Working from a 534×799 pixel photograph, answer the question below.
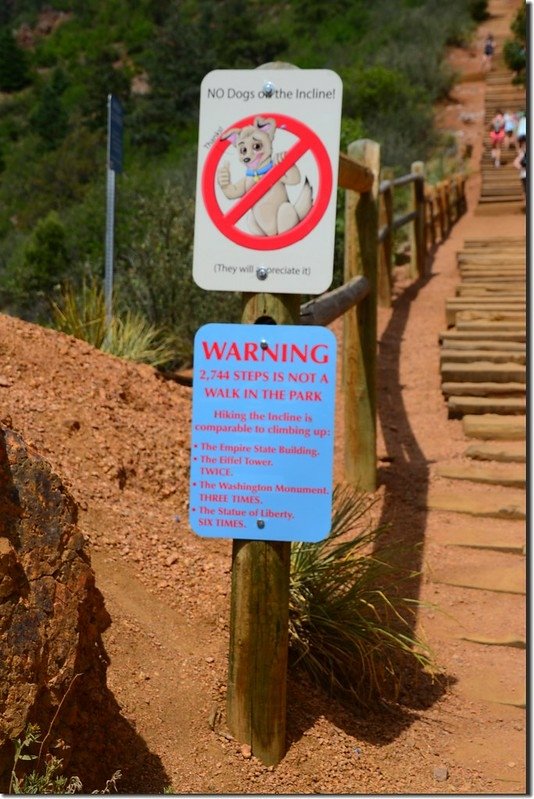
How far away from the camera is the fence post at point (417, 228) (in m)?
10.9

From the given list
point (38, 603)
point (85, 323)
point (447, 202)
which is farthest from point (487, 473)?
point (447, 202)

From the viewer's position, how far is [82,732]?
2.29 metres

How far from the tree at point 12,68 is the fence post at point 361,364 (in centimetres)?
3881

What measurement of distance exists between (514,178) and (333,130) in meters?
16.7

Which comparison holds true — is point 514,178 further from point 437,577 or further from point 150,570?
Result: point 150,570

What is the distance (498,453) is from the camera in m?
5.37

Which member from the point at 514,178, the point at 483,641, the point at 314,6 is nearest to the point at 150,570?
the point at 483,641

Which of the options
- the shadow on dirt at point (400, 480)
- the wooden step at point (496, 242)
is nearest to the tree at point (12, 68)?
the wooden step at point (496, 242)

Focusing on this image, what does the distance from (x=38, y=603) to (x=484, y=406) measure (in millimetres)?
4218

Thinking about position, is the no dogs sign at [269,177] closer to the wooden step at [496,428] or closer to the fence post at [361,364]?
the fence post at [361,364]

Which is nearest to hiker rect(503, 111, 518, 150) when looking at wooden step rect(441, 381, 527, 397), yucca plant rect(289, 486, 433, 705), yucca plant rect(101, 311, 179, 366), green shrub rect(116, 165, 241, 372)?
green shrub rect(116, 165, 241, 372)

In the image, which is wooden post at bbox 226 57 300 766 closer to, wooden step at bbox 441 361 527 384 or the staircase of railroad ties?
the staircase of railroad ties

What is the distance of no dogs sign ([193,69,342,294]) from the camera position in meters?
2.54

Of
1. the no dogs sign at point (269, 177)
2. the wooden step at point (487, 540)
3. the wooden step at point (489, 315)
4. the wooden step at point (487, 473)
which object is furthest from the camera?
the wooden step at point (489, 315)
